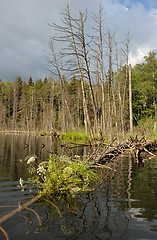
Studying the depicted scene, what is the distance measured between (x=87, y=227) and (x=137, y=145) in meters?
6.51

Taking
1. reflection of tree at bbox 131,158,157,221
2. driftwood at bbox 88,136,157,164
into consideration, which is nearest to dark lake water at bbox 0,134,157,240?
reflection of tree at bbox 131,158,157,221

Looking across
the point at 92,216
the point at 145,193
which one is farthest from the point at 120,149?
the point at 92,216

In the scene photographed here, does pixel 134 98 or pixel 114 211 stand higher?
pixel 134 98

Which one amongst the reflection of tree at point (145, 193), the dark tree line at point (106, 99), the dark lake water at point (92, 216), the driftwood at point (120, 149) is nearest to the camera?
the dark lake water at point (92, 216)

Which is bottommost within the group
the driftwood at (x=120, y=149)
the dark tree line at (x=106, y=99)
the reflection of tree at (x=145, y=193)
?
the reflection of tree at (x=145, y=193)

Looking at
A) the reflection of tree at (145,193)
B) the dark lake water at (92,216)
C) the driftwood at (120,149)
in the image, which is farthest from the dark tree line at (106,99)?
the dark lake water at (92,216)

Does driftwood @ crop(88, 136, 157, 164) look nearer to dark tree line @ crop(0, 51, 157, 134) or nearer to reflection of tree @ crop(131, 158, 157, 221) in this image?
reflection of tree @ crop(131, 158, 157, 221)

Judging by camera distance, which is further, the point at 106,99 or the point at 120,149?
the point at 106,99

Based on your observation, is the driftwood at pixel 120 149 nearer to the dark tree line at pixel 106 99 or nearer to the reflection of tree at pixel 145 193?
A: the reflection of tree at pixel 145 193

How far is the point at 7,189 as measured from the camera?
3512mm

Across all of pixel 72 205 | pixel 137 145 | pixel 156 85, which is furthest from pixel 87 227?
pixel 156 85

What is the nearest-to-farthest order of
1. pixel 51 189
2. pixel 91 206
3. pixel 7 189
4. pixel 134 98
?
pixel 91 206 < pixel 51 189 < pixel 7 189 < pixel 134 98

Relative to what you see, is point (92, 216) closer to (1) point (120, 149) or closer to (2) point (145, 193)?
(2) point (145, 193)

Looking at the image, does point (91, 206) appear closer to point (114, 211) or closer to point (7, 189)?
point (114, 211)
